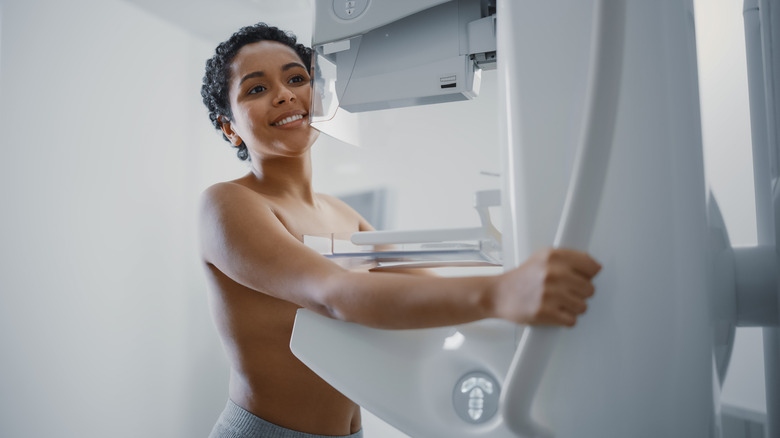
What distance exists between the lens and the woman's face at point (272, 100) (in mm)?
1206

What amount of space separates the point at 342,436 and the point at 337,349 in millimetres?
636

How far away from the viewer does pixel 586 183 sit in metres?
0.46

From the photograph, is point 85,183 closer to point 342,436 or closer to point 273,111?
point 273,111

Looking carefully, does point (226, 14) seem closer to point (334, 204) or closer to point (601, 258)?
point (334, 204)

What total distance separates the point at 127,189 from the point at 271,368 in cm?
161

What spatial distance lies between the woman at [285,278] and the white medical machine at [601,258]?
0.12 feet

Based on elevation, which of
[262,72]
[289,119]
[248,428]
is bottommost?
[248,428]

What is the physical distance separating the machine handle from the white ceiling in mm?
2379

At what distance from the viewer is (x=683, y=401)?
477 millimetres

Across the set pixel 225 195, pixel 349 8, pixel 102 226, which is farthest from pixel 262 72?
pixel 102 226

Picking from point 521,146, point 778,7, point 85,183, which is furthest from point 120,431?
point 778,7

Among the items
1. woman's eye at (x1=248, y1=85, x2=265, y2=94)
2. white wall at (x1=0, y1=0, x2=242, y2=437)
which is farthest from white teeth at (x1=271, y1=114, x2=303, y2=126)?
white wall at (x1=0, y1=0, x2=242, y2=437)

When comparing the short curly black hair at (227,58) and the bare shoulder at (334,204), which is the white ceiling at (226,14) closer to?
the short curly black hair at (227,58)

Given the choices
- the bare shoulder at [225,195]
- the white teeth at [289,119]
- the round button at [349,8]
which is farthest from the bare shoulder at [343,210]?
the round button at [349,8]
